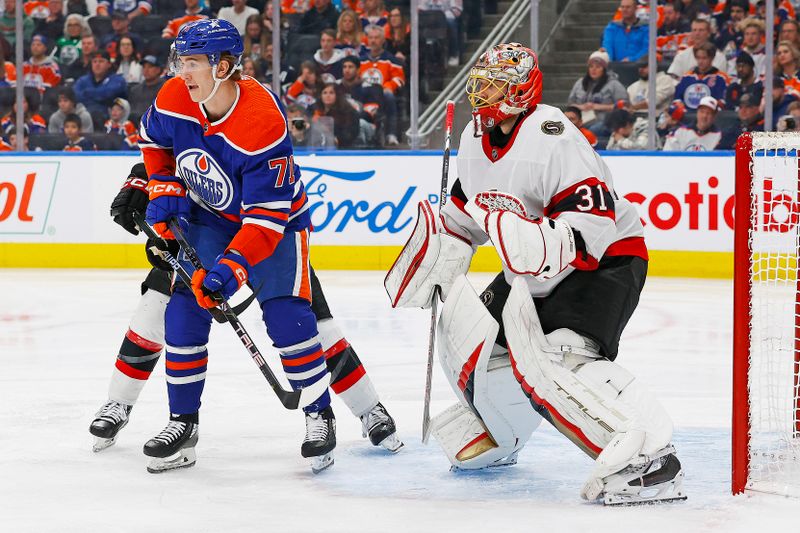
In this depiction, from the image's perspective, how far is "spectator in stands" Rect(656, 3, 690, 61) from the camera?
286 inches

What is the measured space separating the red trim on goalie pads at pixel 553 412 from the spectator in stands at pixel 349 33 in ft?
17.7

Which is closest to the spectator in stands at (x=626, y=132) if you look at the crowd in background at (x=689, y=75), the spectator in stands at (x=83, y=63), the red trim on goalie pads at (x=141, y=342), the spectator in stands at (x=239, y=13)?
the crowd in background at (x=689, y=75)

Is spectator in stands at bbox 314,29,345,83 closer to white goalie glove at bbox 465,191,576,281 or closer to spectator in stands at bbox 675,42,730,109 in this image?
spectator in stands at bbox 675,42,730,109

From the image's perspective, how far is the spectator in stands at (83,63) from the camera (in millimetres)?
8203

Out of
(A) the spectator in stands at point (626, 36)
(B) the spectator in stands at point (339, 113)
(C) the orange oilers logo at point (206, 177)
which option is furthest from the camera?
(B) the spectator in stands at point (339, 113)

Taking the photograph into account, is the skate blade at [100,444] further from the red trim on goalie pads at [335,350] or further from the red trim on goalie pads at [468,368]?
the red trim on goalie pads at [468,368]

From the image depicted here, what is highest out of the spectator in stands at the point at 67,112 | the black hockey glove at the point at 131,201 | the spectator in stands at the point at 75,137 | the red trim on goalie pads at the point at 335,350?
the black hockey glove at the point at 131,201

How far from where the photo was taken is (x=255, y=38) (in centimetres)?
789

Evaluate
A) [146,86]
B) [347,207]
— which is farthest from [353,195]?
[146,86]

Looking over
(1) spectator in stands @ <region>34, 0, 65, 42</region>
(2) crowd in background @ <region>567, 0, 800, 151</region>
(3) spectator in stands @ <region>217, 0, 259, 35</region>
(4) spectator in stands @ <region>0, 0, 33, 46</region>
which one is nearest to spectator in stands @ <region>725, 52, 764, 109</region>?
(2) crowd in background @ <region>567, 0, 800, 151</region>

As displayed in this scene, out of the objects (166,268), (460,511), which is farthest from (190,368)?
(460,511)

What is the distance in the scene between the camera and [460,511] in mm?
2666

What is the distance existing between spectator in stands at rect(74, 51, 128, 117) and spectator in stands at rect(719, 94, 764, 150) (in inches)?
148

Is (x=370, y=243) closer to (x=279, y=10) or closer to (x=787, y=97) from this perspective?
(x=279, y=10)
